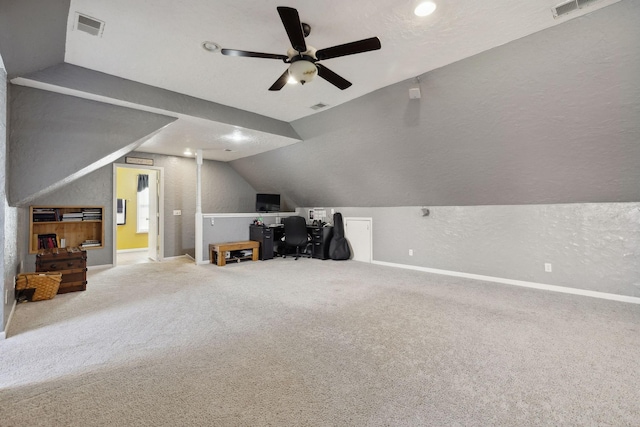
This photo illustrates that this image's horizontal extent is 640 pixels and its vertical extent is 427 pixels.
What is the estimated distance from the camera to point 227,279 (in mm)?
4812

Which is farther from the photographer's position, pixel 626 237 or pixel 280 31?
pixel 626 237

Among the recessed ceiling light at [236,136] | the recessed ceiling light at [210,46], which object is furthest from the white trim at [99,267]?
the recessed ceiling light at [210,46]

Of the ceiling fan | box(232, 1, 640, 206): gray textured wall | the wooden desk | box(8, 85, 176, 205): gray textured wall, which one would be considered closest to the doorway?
the wooden desk

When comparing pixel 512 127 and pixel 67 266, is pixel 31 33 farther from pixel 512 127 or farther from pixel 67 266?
pixel 512 127

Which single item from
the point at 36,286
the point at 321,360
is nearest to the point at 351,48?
the point at 321,360

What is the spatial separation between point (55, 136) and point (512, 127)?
5579 mm

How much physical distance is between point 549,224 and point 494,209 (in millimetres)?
742

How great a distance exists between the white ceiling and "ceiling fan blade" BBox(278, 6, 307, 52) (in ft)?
1.16

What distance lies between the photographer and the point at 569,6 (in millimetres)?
2396

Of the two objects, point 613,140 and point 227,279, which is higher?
point 613,140

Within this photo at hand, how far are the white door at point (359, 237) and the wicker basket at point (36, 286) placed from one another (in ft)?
17.0

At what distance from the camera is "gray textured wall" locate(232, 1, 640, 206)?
276cm

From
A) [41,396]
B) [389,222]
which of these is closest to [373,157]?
[389,222]

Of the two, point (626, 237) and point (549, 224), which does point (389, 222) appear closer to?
point (549, 224)
